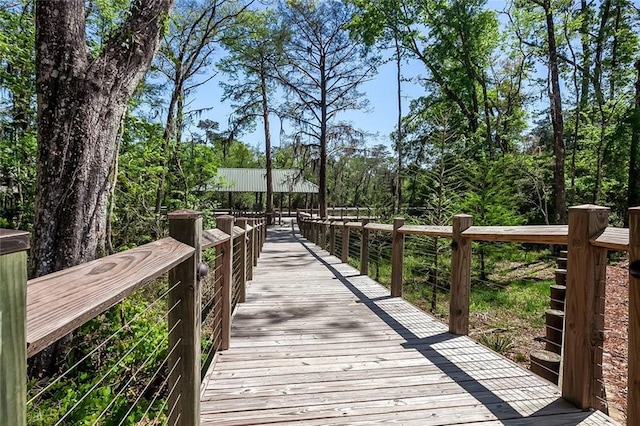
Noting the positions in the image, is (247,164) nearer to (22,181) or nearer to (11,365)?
(22,181)

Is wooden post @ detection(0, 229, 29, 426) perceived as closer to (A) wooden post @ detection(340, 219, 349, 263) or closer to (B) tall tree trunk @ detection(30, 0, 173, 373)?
(B) tall tree trunk @ detection(30, 0, 173, 373)

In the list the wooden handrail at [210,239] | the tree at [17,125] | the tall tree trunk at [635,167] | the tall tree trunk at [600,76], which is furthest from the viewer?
the tall tree trunk at [600,76]

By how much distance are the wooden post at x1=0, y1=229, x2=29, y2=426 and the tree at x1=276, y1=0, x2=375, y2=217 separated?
17.1 metres

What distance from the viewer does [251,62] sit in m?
18.1

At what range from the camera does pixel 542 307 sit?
8062mm

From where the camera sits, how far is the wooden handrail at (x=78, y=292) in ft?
2.09

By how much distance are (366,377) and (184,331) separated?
1.44 metres

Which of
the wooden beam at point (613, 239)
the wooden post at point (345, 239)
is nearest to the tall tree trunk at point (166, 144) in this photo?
the wooden post at point (345, 239)

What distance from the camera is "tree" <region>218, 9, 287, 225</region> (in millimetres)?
15062

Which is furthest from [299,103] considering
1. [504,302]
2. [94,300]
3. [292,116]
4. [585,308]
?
[94,300]

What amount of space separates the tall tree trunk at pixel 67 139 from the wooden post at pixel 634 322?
3982 mm

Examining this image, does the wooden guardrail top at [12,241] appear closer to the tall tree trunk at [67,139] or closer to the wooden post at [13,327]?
the wooden post at [13,327]

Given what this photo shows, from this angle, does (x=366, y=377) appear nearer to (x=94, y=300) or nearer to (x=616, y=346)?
(x=94, y=300)

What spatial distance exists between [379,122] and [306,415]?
113 feet
